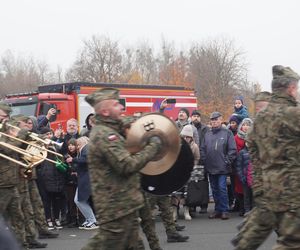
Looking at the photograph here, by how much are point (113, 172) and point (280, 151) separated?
149 centimetres

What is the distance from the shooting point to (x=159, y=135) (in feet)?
17.5

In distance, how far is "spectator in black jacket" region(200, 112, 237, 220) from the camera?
404 inches

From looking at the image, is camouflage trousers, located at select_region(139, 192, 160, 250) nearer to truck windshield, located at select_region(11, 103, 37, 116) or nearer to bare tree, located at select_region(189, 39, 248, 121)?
truck windshield, located at select_region(11, 103, 37, 116)

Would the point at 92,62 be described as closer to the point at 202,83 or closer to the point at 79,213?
the point at 202,83

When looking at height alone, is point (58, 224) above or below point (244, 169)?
below

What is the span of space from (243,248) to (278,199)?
0.66 meters

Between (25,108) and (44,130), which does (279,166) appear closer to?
(44,130)

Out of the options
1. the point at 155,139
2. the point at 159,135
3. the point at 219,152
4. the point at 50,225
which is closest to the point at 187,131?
the point at 219,152

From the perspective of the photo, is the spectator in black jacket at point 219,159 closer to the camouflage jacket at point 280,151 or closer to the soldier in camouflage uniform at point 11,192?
the soldier in camouflage uniform at point 11,192

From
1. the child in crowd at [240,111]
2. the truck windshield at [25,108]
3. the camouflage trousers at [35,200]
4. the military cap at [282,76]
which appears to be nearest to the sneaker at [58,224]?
the camouflage trousers at [35,200]

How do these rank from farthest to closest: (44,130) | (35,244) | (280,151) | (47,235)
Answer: (44,130), (47,235), (35,244), (280,151)

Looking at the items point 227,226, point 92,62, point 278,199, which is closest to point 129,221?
point 278,199

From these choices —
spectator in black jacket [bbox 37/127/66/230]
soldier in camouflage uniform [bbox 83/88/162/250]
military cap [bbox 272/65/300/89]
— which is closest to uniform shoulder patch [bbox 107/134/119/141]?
soldier in camouflage uniform [bbox 83/88/162/250]

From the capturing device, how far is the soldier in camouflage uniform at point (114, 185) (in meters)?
4.78
